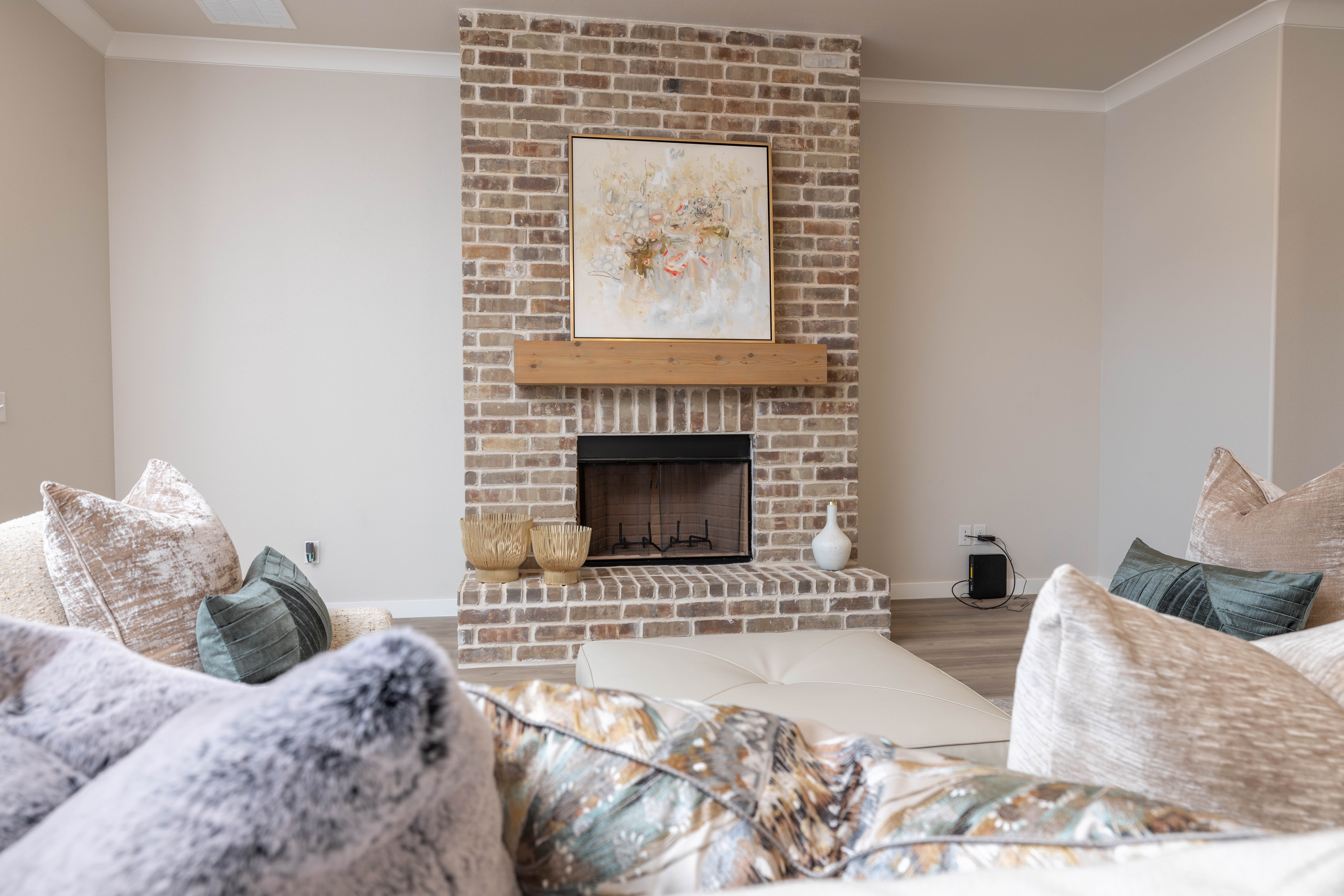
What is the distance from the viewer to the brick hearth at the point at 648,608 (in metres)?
2.97

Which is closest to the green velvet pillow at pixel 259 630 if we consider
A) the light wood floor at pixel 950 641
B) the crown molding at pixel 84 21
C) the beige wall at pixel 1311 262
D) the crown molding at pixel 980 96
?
the light wood floor at pixel 950 641

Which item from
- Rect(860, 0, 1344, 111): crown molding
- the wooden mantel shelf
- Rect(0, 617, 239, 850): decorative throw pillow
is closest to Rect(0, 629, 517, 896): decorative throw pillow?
Rect(0, 617, 239, 850): decorative throw pillow

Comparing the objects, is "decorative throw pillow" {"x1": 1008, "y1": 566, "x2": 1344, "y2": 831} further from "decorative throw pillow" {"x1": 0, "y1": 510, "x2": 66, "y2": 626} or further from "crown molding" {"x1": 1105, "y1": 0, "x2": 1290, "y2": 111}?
"crown molding" {"x1": 1105, "y1": 0, "x2": 1290, "y2": 111}

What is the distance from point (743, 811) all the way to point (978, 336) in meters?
4.02

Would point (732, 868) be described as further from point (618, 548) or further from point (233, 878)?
point (618, 548)

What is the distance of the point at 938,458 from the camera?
160 inches

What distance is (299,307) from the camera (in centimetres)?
354

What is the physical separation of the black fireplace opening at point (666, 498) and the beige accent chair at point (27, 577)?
219cm

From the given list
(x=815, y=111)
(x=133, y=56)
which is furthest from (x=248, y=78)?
(x=815, y=111)

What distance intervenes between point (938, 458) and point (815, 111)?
1.92 meters

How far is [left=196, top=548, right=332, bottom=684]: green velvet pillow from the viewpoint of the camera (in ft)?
4.30

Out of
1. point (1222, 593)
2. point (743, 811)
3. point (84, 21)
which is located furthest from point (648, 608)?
point (84, 21)

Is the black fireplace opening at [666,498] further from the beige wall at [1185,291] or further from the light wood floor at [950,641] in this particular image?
the beige wall at [1185,291]

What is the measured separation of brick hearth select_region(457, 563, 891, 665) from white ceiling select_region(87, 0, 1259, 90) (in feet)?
8.00
